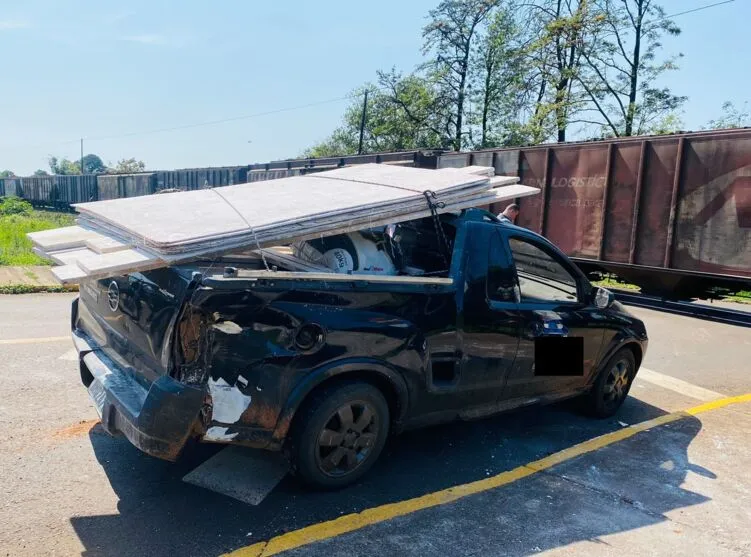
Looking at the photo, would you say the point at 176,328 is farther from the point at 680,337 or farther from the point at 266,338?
the point at 680,337

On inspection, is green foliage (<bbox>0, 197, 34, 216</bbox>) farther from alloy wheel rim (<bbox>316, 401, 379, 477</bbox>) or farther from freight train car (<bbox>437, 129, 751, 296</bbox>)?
alloy wheel rim (<bbox>316, 401, 379, 477</bbox>)

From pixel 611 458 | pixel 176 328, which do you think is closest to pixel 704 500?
pixel 611 458

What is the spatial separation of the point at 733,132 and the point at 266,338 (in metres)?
9.02

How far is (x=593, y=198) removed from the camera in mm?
11297

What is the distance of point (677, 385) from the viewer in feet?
19.8

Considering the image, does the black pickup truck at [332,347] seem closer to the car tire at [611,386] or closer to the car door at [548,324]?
the car door at [548,324]

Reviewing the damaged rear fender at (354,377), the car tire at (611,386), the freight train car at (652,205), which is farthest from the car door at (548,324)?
the freight train car at (652,205)

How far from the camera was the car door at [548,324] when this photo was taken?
13.4ft

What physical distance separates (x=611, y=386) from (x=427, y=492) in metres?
2.24

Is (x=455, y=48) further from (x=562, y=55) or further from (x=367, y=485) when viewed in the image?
(x=367, y=485)

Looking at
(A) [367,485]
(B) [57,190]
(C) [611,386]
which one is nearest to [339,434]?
(A) [367,485]

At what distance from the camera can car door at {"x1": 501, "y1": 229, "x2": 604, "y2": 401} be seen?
4.10 meters

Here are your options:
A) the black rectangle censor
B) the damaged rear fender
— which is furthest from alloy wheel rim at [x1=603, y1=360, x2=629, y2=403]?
the damaged rear fender

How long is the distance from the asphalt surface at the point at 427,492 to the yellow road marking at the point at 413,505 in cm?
5
